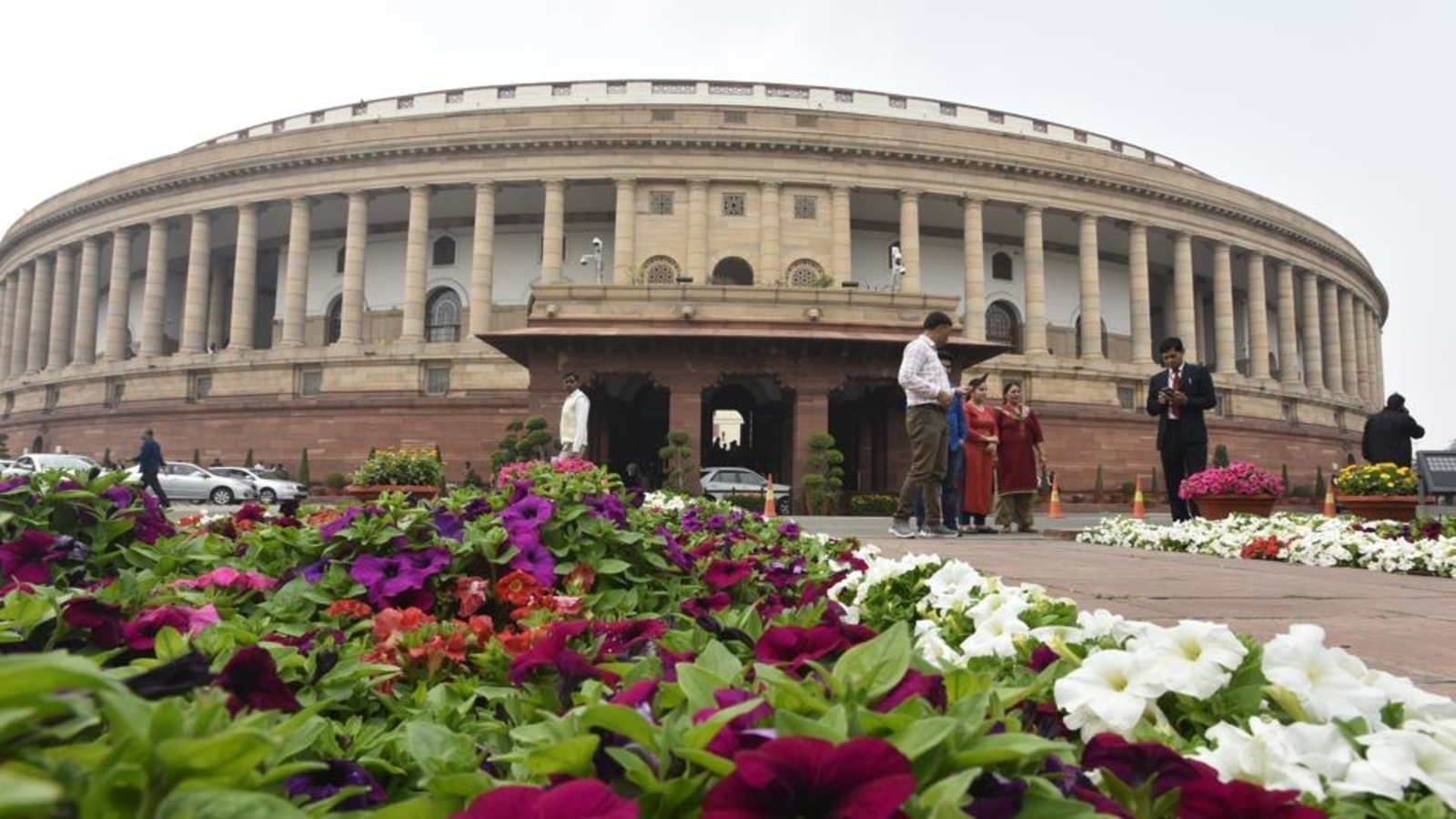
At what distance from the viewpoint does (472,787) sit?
926 millimetres

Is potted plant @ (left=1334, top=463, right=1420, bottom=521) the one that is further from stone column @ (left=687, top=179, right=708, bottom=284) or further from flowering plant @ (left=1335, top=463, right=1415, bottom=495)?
stone column @ (left=687, top=179, right=708, bottom=284)

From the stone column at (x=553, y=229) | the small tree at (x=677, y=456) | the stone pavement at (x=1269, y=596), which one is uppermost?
the stone column at (x=553, y=229)

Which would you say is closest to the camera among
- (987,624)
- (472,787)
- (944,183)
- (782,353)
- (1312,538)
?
(472,787)

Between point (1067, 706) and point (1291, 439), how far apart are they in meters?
45.3

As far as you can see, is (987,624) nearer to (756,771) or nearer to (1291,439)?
(756,771)

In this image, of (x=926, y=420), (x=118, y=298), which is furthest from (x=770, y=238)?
(x=118, y=298)

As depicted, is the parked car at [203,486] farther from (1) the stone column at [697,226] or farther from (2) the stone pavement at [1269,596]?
(2) the stone pavement at [1269,596]

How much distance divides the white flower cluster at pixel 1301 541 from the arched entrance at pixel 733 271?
25.4 metres

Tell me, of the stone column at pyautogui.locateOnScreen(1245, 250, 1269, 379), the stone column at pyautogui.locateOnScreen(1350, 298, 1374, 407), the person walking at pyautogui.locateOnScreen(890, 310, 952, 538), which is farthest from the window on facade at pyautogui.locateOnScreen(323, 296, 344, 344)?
the stone column at pyautogui.locateOnScreen(1350, 298, 1374, 407)

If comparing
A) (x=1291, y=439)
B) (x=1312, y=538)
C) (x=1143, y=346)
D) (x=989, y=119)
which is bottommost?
(x=1312, y=538)

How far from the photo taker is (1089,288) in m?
38.4

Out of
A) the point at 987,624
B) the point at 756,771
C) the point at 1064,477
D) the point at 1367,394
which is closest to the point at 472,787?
the point at 756,771

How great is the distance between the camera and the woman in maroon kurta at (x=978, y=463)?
438 inches

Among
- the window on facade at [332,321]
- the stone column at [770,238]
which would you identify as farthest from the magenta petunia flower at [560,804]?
Result: the window on facade at [332,321]
